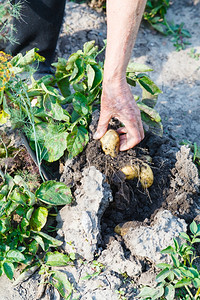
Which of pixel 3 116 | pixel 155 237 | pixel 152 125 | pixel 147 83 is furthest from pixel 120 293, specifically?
pixel 147 83

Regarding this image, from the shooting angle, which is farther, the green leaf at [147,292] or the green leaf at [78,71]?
the green leaf at [78,71]

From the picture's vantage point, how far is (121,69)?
2.00 meters

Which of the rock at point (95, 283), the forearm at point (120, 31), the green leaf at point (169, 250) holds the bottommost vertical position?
the rock at point (95, 283)

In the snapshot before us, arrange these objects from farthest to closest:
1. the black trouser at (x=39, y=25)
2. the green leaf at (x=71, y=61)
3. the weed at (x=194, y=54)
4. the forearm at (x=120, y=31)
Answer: the weed at (x=194, y=54) < the black trouser at (x=39, y=25) < the green leaf at (x=71, y=61) < the forearm at (x=120, y=31)

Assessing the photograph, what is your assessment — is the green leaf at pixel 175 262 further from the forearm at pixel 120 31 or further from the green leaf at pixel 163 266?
the forearm at pixel 120 31

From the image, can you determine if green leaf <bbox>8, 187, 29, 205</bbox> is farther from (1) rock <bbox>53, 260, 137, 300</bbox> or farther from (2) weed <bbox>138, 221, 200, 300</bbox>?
(2) weed <bbox>138, 221, 200, 300</bbox>

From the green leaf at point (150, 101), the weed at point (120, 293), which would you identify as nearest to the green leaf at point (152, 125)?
the green leaf at point (150, 101)

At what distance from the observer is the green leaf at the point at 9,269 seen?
1923 millimetres

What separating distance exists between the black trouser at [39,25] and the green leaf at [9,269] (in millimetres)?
1861

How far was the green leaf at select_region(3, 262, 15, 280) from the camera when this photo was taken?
75.7 inches

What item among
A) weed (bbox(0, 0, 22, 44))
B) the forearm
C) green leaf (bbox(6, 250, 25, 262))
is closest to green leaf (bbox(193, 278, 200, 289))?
green leaf (bbox(6, 250, 25, 262))

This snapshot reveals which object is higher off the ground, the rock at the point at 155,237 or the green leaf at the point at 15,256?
the rock at the point at 155,237

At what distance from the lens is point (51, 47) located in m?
3.30

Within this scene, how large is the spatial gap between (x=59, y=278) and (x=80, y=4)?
331cm
